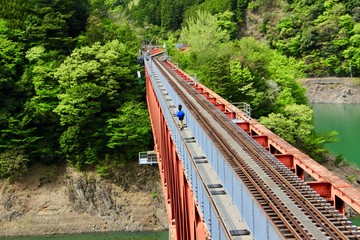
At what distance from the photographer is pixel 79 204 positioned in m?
35.2

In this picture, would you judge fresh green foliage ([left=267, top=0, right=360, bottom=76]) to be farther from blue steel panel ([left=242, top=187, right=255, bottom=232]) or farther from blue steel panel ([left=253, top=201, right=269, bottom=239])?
blue steel panel ([left=253, top=201, right=269, bottom=239])

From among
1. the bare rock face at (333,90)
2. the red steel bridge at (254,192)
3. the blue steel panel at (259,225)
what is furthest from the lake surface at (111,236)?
the bare rock face at (333,90)

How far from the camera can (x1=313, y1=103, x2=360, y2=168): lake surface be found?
51.3 m

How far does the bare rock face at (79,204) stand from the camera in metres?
34.6

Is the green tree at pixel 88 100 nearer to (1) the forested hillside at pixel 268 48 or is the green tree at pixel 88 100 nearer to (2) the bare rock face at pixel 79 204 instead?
(2) the bare rock face at pixel 79 204

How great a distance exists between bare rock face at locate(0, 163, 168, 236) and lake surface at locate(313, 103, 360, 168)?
842 inches

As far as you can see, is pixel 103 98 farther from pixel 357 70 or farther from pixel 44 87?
pixel 357 70

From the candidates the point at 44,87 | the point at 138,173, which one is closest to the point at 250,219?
the point at 138,173

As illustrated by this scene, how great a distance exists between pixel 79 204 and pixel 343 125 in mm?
43986

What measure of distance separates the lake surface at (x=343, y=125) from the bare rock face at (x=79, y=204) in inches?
842

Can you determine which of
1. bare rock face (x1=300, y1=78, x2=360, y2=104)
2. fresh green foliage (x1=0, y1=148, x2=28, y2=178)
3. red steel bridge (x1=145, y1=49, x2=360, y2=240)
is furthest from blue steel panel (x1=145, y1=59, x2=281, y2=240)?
bare rock face (x1=300, y1=78, x2=360, y2=104)

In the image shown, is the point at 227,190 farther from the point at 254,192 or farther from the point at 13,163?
the point at 13,163

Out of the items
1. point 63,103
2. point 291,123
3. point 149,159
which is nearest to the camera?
point 149,159

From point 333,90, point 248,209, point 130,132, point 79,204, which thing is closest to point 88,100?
point 130,132
